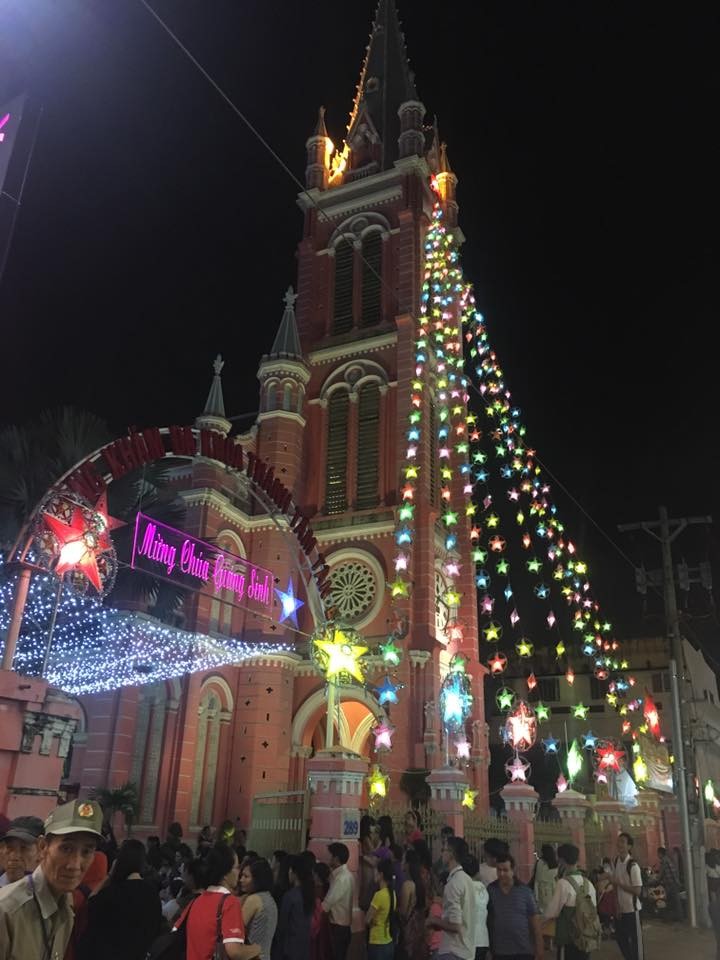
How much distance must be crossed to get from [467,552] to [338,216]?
1535cm

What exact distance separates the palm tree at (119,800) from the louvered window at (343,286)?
61.3ft

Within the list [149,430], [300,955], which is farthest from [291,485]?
[300,955]

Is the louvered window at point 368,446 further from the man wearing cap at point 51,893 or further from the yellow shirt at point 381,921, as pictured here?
the man wearing cap at point 51,893

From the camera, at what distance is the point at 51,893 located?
11.1 feet

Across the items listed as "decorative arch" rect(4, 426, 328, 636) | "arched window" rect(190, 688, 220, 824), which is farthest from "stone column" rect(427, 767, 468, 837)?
"arched window" rect(190, 688, 220, 824)

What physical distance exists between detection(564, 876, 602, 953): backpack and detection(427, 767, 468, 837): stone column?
645 centimetres

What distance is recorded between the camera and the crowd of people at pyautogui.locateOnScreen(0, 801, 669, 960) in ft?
11.4

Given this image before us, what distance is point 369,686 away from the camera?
2427 cm

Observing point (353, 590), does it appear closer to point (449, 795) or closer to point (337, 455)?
point (337, 455)

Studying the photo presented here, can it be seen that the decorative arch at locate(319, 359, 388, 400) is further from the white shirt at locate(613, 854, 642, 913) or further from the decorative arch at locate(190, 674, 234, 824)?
the white shirt at locate(613, 854, 642, 913)

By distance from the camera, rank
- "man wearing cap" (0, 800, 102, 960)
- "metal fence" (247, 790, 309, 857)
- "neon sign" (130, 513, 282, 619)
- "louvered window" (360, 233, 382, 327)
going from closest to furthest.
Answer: "man wearing cap" (0, 800, 102, 960)
"metal fence" (247, 790, 309, 857)
"neon sign" (130, 513, 282, 619)
"louvered window" (360, 233, 382, 327)

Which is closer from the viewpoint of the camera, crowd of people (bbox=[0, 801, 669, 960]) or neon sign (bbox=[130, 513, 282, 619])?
crowd of people (bbox=[0, 801, 669, 960])

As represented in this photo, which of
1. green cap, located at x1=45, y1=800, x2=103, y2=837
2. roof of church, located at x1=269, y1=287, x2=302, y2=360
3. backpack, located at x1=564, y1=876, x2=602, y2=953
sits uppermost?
roof of church, located at x1=269, y1=287, x2=302, y2=360

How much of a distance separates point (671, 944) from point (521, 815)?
345 centimetres
